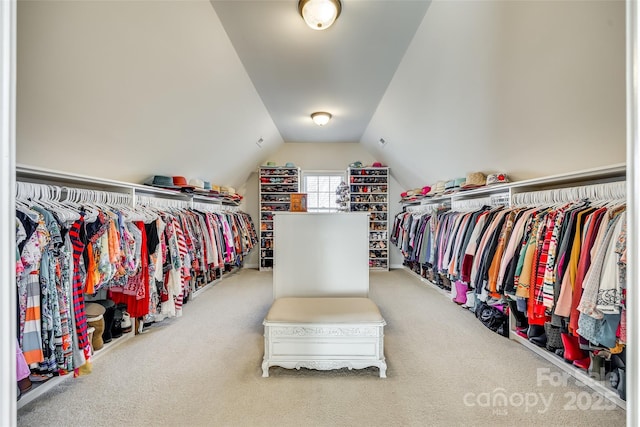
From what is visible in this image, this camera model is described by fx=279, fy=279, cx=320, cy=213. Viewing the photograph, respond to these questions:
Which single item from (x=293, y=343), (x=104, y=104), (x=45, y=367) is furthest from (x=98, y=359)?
(x=104, y=104)

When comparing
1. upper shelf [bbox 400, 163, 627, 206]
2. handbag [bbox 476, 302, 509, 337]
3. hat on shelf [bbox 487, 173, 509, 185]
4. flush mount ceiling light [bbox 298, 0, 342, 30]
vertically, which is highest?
flush mount ceiling light [bbox 298, 0, 342, 30]

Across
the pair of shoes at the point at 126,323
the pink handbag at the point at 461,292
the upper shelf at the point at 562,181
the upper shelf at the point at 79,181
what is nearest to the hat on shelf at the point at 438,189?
the upper shelf at the point at 562,181

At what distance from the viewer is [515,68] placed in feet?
6.53

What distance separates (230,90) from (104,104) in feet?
4.27

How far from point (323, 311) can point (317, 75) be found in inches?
95.8

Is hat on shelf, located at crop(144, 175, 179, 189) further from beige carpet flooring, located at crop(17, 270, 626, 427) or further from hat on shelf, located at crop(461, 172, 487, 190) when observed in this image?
hat on shelf, located at crop(461, 172, 487, 190)

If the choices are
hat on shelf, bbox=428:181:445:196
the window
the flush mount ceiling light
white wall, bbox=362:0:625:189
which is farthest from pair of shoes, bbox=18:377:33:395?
the window

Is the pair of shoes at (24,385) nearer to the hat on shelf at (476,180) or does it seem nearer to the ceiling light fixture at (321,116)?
the ceiling light fixture at (321,116)

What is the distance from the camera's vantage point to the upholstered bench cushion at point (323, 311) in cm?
189

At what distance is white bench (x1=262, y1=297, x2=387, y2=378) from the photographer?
6.18ft

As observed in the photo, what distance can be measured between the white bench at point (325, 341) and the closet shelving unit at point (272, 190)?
3.95 metres

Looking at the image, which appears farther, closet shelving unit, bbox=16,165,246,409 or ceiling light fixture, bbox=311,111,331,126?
ceiling light fixture, bbox=311,111,331,126

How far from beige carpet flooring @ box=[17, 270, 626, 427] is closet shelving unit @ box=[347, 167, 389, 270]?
10.4 ft

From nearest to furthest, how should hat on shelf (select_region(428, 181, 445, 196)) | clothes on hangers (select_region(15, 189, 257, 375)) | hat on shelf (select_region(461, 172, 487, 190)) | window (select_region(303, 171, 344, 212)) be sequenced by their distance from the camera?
clothes on hangers (select_region(15, 189, 257, 375)) < hat on shelf (select_region(461, 172, 487, 190)) < hat on shelf (select_region(428, 181, 445, 196)) < window (select_region(303, 171, 344, 212))
